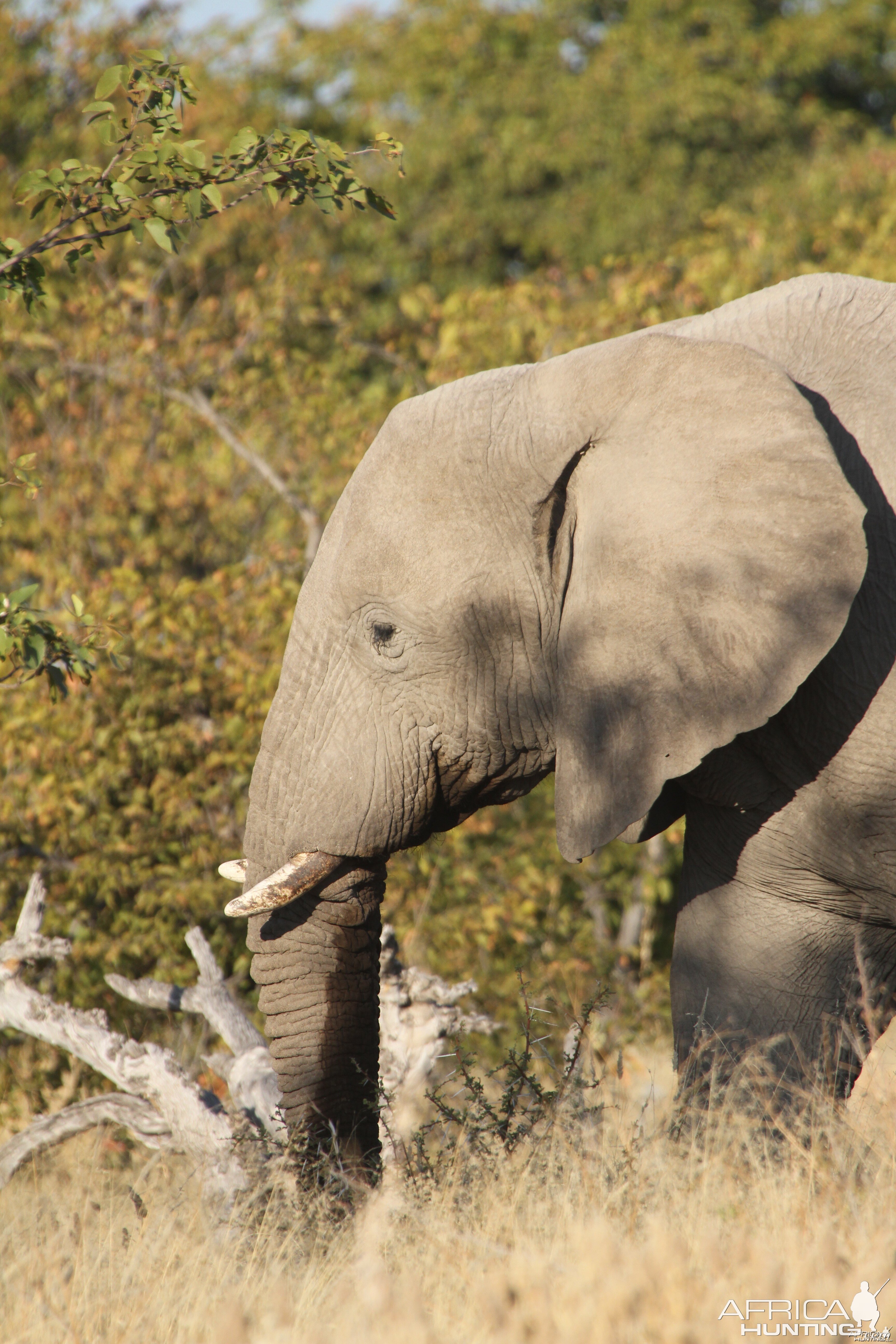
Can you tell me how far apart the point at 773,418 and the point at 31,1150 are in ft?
9.63

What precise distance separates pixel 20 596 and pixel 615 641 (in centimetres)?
153

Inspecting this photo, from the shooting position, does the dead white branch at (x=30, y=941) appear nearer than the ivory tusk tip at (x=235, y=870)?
No

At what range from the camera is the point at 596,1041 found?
6.19m

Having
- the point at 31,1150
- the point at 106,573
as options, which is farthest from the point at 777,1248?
the point at 106,573

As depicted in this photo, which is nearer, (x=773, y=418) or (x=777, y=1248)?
(x=777, y=1248)

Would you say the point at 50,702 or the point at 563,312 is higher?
the point at 563,312

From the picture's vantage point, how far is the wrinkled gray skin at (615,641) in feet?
10.0

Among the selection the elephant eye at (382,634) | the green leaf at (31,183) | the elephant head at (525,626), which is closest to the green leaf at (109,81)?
the green leaf at (31,183)

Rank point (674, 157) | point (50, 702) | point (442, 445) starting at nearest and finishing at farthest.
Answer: point (442, 445)
point (50, 702)
point (674, 157)

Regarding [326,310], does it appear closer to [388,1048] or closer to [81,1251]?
[388,1048]

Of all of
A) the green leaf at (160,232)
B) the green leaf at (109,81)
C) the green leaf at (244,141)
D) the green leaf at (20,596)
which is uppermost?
the green leaf at (109,81)

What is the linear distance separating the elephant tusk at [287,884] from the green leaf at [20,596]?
940 mm

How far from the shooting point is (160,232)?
338 centimetres

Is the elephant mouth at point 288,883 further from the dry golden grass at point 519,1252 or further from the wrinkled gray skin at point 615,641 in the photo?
the dry golden grass at point 519,1252
